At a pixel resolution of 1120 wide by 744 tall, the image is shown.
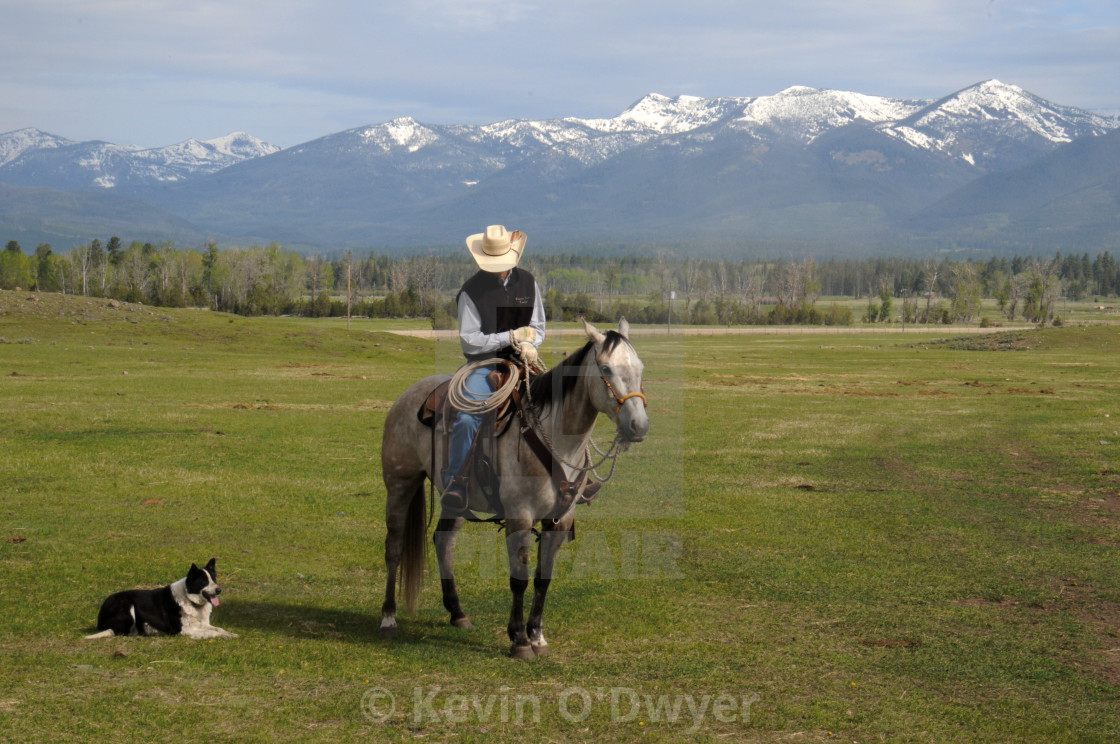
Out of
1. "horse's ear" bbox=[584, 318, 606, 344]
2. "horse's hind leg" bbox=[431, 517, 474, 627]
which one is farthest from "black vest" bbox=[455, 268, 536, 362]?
"horse's hind leg" bbox=[431, 517, 474, 627]

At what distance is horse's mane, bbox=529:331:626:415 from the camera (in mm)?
8258

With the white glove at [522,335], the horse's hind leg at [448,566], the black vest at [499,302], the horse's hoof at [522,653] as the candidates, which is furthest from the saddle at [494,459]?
the horse's hoof at [522,653]

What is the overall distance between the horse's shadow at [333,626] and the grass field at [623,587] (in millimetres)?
41

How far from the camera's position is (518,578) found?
330 inches

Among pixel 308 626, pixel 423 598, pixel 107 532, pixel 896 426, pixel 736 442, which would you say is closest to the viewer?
pixel 308 626

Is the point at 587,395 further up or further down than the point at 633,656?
further up

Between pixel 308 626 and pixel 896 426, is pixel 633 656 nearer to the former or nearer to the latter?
pixel 308 626

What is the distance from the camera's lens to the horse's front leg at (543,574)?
8469 mm

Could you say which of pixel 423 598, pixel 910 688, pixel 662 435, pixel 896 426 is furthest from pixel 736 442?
pixel 910 688

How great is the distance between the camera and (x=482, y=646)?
28.6 feet

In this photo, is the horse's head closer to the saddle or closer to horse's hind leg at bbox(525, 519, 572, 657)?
the saddle

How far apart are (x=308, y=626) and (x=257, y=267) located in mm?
158527

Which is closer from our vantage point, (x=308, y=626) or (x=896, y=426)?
(x=308, y=626)

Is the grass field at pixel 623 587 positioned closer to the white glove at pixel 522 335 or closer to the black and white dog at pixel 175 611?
the black and white dog at pixel 175 611
